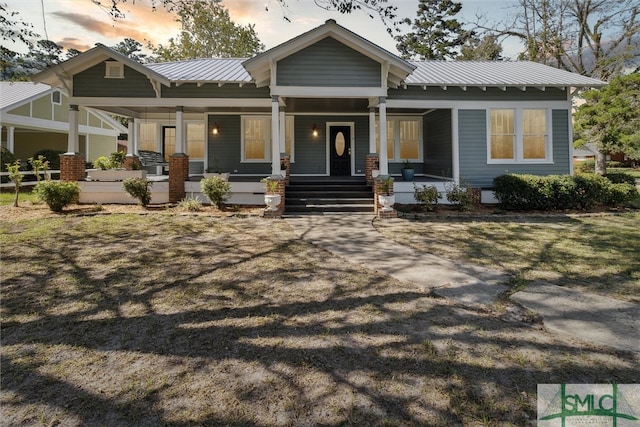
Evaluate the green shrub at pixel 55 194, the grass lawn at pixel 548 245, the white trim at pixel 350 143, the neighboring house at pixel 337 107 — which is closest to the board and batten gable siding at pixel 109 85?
the neighboring house at pixel 337 107

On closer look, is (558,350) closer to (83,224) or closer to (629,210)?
(83,224)

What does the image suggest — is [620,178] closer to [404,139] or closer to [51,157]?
[404,139]

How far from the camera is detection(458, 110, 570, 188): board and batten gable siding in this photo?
12.8 meters

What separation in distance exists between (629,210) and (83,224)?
15.1m

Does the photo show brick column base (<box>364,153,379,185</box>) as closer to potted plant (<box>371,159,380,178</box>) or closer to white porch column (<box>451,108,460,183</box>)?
potted plant (<box>371,159,380,178</box>)

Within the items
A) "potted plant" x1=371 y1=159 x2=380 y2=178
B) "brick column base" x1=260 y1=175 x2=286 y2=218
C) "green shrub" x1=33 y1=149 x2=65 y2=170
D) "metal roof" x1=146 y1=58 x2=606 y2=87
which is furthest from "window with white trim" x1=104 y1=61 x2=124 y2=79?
"green shrub" x1=33 y1=149 x2=65 y2=170

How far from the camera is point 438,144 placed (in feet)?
46.4

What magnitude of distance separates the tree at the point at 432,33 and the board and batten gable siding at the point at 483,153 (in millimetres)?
26658

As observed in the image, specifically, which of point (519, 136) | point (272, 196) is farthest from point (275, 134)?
point (519, 136)

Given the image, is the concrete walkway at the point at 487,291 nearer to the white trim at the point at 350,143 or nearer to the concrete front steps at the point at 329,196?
the concrete front steps at the point at 329,196

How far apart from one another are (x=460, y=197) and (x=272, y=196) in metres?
5.60

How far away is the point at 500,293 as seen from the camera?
14.7 ft

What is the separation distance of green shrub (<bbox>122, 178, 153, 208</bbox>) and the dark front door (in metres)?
6.94

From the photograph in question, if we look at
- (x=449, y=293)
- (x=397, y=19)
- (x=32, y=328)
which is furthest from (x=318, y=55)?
(x=32, y=328)
